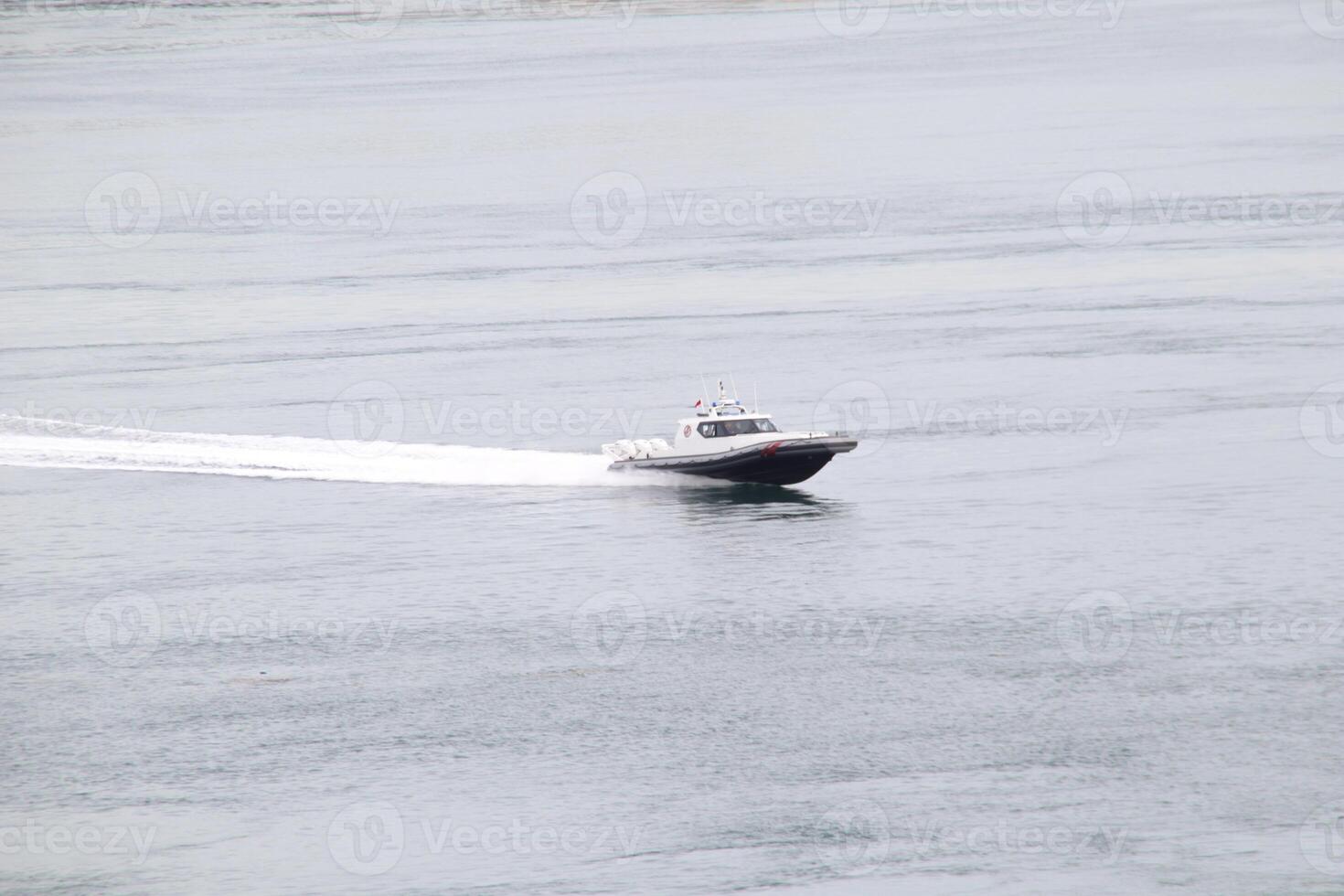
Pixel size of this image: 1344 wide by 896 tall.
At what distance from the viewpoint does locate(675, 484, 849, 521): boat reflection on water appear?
51.9m

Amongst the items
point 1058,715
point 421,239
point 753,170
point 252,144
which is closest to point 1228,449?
point 1058,715

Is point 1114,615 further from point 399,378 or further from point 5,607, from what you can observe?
point 399,378

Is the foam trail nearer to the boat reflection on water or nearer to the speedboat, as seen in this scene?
the speedboat

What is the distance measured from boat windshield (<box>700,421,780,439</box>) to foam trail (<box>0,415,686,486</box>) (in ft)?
9.11

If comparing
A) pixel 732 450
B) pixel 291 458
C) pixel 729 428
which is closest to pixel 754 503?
pixel 732 450

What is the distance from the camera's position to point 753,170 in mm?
131250

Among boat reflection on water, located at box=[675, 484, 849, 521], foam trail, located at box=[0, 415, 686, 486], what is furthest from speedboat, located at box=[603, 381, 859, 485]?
foam trail, located at box=[0, 415, 686, 486]

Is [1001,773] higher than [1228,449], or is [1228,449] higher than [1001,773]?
[1228,449]

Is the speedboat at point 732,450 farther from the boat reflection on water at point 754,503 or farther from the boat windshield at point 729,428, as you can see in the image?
the boat reflection on water at point 754,503

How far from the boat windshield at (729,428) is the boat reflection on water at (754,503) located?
190 cm

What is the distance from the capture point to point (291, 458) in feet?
192

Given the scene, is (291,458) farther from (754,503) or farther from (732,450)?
(754,503)

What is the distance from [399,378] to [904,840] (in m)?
41.0

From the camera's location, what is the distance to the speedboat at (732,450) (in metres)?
52.0
